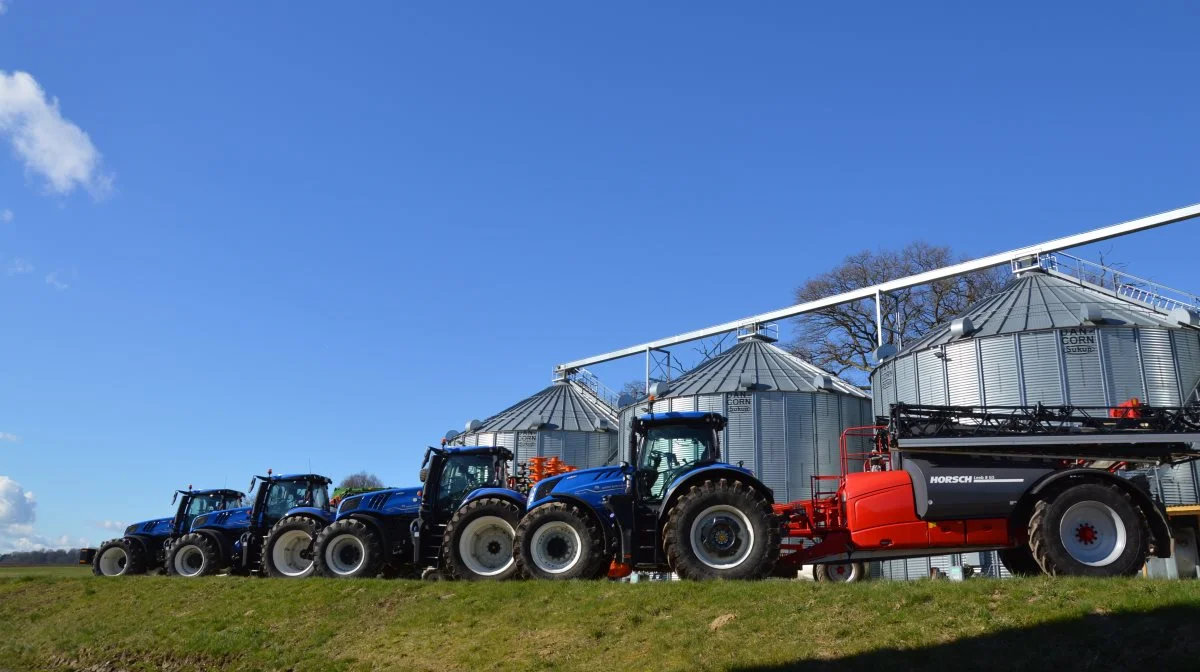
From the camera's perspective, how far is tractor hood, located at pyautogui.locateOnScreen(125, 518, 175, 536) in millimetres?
25344

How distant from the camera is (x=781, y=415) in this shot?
30453mm

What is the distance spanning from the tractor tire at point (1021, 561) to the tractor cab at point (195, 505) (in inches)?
795

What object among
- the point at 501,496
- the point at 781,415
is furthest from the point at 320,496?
the point at 781,415

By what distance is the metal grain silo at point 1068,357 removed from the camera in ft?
76.9

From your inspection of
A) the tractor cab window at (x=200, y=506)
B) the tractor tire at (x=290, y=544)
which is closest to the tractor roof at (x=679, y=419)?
the tractor tire at (x=290, y=544)

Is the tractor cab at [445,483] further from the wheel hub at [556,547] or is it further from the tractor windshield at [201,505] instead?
A: the tractor windshield at [201,505]

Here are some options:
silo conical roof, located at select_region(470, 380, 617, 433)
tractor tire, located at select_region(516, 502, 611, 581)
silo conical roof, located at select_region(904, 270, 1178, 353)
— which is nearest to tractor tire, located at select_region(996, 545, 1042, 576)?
tractor tire, located at select_region(516, 502, 611, 581)

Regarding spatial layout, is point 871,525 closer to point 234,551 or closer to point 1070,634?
point 1070,634

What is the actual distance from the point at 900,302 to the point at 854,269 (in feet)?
16.1

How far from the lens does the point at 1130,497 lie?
12.4 metres

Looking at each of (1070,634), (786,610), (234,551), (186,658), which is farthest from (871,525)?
(234,551)

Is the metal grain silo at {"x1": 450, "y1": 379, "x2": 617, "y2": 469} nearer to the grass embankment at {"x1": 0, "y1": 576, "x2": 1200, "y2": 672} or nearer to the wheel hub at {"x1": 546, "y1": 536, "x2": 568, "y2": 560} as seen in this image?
the grass embankment at {"x1": 0, "y1": 576, "x2": 1200, "y2": 672}

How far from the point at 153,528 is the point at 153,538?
346mm

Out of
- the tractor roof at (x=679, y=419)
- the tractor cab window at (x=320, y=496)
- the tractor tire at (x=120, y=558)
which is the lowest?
the tractor tire at (x=120, y=558)
